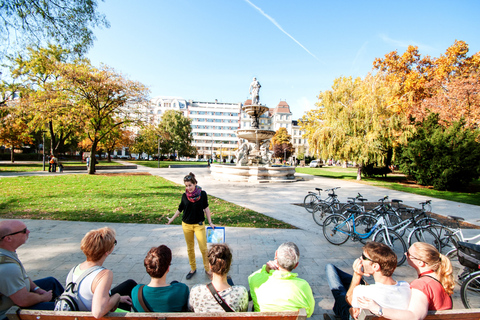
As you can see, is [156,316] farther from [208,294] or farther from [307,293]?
[307,293]

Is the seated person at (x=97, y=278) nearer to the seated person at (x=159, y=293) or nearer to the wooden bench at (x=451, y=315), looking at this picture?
the seated person at (x=159, y=293)

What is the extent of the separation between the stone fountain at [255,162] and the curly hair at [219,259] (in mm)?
14699

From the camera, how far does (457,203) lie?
11.8 metres

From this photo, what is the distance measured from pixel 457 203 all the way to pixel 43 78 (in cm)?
3422

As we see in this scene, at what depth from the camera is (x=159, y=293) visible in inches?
86.6

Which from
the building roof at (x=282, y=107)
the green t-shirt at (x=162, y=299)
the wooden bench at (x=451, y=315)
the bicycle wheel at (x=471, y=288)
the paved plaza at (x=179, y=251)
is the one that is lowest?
the paved plaza at (x=179, y=251)

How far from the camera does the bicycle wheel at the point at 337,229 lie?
18.7 ft

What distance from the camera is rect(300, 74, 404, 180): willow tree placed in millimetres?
20016

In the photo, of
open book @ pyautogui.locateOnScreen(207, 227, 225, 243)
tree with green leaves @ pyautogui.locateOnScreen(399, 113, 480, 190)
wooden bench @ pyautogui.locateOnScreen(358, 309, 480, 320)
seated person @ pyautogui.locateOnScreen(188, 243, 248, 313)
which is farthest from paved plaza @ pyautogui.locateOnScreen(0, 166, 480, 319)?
tree with green leaves @ pyautogui.locateOnScreen(399, 113, 480, 190)

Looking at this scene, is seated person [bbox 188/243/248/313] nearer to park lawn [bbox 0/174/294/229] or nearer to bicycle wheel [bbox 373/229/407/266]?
bicycle wheel [bbox 373/229/407/266]

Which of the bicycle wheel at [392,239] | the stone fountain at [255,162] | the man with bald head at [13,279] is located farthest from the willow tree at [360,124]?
the man with bald head at [13,279]

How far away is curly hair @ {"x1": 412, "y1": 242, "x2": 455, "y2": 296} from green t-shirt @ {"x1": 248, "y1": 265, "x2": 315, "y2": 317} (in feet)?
3.81

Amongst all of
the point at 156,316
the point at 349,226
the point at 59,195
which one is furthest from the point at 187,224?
the point at 59,195

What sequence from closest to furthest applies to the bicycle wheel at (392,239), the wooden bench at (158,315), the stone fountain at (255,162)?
1. the wooden bench at (158,315)
2. the bicycle wheel at (392,239)
3. the stone fountain at (255,162)
